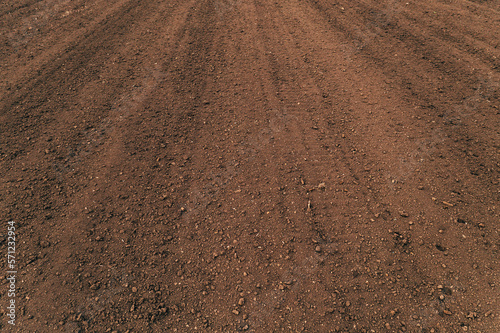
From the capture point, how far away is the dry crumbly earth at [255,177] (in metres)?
2.67

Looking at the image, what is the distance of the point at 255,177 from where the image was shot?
3584 mm

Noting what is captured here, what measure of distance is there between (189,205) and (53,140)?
7.80ft

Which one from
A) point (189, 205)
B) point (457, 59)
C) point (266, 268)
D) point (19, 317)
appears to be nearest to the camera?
point (19, 317)

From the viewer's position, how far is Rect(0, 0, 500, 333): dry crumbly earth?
2672mm

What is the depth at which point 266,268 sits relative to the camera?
288cm

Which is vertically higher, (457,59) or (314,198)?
(457,59)

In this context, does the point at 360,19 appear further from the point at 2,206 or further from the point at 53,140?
the point at 2,206

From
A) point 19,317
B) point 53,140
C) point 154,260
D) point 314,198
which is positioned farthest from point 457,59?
point 19,317

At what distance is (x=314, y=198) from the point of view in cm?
338

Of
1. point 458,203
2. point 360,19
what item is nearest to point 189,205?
point 458,203

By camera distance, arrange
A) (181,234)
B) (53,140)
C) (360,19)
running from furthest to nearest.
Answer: (360,19), (53,140), (181,234)

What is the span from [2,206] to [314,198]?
387cm

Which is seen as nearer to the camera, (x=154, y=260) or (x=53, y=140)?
(x=154, y=260)

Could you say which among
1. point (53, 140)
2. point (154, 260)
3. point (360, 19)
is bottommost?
point (154, 260)
